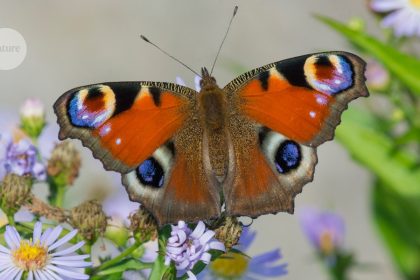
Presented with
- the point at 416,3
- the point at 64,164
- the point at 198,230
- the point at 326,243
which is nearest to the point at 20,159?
the point at 64,164

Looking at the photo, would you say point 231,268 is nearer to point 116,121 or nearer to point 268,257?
point 268,257

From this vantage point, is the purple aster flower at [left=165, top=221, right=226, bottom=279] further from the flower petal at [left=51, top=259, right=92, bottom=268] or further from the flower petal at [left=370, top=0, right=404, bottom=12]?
the flower petal at [left=370, top=0, right=404, bottom=12]

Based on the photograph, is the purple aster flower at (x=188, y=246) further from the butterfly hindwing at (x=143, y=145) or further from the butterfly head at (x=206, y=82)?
the butterfly head at (x=206, y=82)

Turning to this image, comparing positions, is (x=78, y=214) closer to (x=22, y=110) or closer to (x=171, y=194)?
(x=171, y=194)

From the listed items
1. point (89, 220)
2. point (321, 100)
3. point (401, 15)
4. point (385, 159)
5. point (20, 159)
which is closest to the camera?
point (89, 220)

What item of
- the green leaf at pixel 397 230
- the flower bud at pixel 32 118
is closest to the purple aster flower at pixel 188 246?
the flower bud at pixel 32 118

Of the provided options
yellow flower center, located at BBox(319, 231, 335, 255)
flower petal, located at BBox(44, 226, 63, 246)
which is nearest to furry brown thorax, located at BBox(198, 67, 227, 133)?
flower petal, located at BBox(44, 226, 63, 246)
